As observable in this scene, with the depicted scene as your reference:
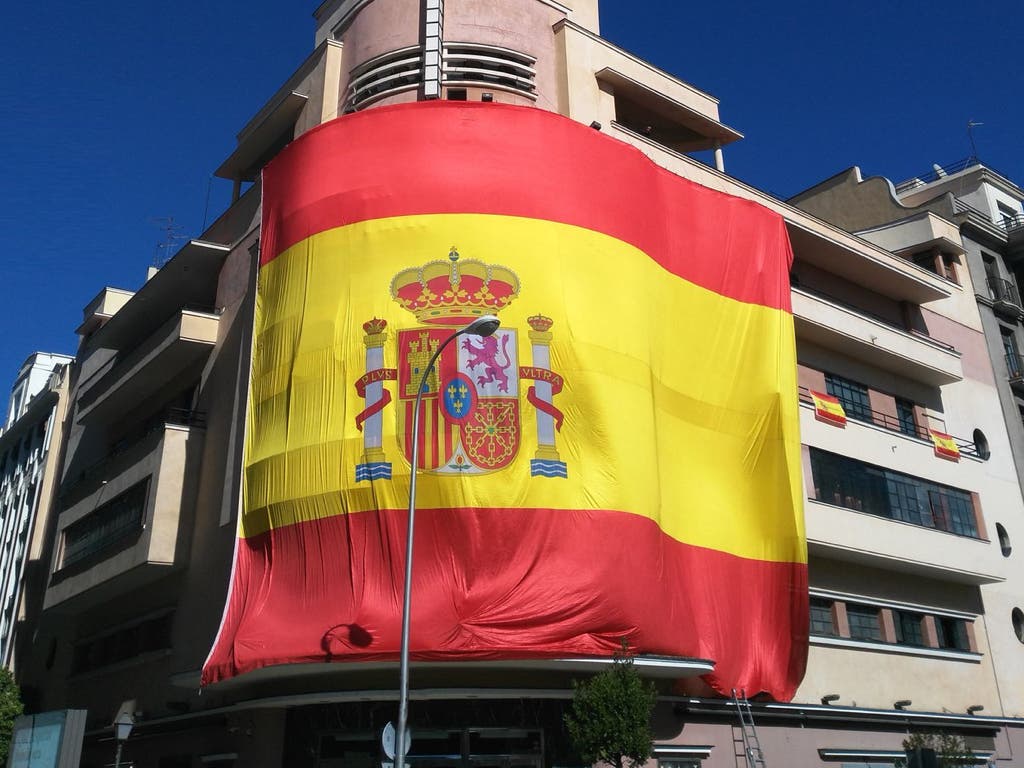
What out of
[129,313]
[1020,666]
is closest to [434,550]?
[129,313]

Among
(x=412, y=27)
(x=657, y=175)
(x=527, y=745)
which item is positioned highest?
(x=412, y=27)

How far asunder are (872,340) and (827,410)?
439 cm

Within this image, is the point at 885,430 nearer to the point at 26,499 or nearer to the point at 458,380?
the point at 458,380

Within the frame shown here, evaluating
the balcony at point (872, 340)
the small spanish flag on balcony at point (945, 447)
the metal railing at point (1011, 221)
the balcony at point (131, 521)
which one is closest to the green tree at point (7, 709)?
the balcony at point (131, 521)

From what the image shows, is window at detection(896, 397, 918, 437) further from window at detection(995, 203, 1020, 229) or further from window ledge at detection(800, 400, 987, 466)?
window at detection(995, 203, 1020, 229)

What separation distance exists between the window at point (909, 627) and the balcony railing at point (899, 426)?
600cm

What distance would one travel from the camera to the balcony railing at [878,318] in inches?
1378

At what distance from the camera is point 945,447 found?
3481 cm

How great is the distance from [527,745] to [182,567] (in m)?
11.7

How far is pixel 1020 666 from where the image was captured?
112ft

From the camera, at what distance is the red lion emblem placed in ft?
76.0

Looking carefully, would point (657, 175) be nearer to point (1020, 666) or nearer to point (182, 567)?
point (182, 567)

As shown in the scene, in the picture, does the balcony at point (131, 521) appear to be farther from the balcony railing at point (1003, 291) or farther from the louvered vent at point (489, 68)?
the balcony railing at point (1003, 291)

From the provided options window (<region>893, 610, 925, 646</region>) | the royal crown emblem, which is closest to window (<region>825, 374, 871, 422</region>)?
window (<region>893, 610, 925, 646</region>)
